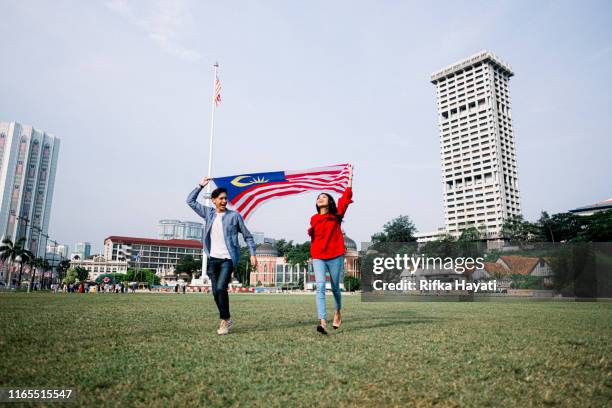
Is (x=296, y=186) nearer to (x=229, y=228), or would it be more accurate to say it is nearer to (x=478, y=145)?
(x=229, y=228)

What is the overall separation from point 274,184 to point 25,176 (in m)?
150

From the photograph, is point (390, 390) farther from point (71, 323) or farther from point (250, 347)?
point (71, 323)

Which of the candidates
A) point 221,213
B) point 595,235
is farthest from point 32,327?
point 595,235

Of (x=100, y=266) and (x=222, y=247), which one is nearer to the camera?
(x=222, y=247)

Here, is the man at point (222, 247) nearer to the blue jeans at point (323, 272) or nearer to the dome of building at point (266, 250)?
the blue jeans at point (323, 272)

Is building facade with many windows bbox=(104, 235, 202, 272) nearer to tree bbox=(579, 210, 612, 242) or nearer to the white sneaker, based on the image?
tree bbox=(579, 210, 612, 242)

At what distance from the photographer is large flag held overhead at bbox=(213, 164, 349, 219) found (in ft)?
30.5

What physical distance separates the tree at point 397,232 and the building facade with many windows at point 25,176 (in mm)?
104444

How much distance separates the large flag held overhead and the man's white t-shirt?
9.72ft

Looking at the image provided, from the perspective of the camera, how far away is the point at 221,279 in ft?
19.7

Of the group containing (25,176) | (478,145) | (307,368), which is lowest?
(307,368)

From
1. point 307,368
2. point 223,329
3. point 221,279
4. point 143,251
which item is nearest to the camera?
point 307,368

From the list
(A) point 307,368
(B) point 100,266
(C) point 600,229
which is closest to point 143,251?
(B) point 100,266

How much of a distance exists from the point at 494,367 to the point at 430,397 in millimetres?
1285
